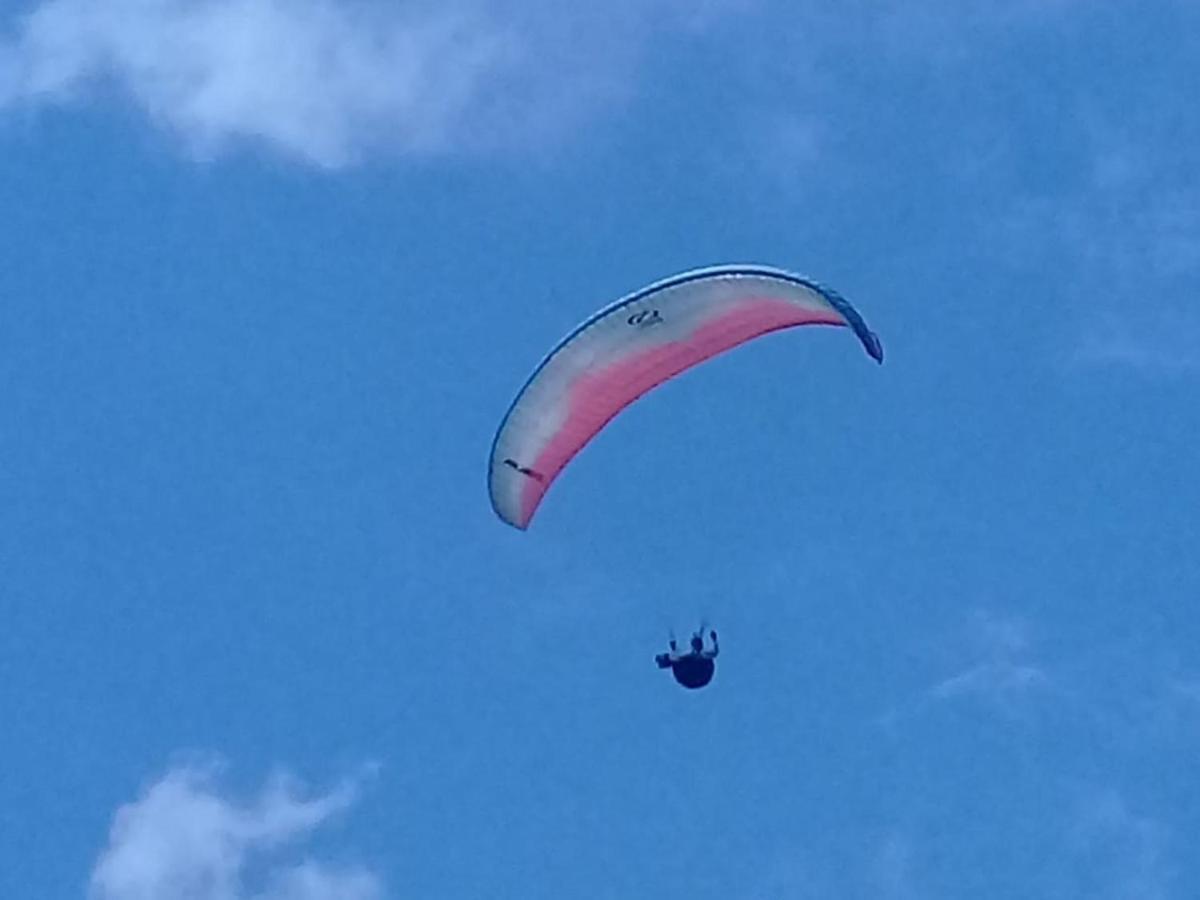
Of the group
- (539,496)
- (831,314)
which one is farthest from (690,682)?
(831,314)

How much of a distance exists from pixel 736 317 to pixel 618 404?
391 cm

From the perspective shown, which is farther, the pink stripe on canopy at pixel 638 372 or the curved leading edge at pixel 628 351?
the pink stripe on canopy at pixel 638 372

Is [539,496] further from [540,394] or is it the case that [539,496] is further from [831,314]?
[831,314]

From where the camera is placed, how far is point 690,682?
81875mm

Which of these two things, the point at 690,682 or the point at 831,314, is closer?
the point at 831,314

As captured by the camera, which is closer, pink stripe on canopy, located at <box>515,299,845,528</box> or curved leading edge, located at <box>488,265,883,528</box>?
curved leading edge, located at <box>488,265,883,528</box>

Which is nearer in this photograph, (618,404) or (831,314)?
(831,314)

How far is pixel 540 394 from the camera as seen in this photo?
3081 inches

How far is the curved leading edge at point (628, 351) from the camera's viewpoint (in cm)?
7556

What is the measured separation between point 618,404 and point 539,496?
325 cm

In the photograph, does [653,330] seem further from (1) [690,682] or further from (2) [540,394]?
(1) [690,682]

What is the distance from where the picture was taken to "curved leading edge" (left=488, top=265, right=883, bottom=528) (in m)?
75.6

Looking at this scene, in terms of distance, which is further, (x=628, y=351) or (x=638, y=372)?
(x=638, y=372)

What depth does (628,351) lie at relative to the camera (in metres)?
78.0
